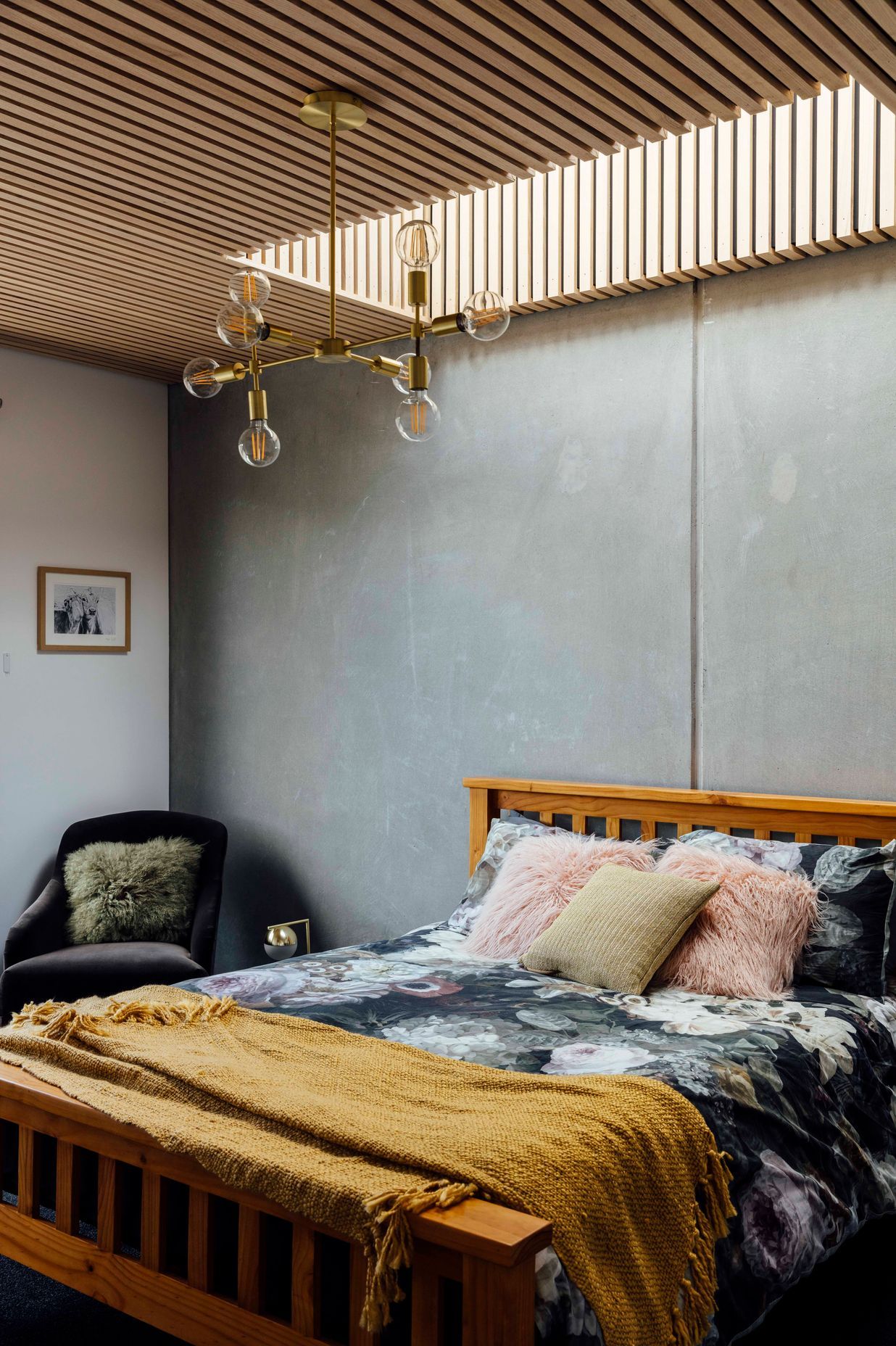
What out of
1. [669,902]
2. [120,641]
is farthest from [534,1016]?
[120,641]

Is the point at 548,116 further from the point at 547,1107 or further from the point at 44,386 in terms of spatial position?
the point at 44,386

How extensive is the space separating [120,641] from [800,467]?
293 centimetres

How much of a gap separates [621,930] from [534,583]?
4.60 ft

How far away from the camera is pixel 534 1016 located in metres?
2.71

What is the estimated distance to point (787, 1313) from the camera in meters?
2.50

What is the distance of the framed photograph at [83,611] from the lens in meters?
4.71

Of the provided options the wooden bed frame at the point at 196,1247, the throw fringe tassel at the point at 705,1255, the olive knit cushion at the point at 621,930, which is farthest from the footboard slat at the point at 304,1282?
the olive knit cushion at the point at 621,930

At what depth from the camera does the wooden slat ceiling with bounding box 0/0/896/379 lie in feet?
7.38

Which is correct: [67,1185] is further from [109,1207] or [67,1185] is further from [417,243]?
[417,243]

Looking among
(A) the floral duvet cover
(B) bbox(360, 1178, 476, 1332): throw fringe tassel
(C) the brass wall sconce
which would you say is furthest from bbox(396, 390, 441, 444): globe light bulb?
(C) the brass wall sconce

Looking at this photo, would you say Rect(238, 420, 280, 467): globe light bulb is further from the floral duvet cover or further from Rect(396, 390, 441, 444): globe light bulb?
the floral duvet cover

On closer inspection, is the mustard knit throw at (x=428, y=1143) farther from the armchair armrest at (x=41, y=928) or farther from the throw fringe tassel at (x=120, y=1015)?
the armchair armrest at (x=41, y=928)

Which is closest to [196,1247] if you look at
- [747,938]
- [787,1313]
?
[787,1313]

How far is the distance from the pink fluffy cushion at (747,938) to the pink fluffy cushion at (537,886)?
351 mm
